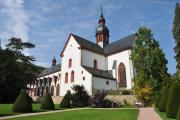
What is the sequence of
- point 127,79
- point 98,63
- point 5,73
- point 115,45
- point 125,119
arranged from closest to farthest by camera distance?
point 125,119 → point 5,73 → point 127,79 → point 98,63 → point 115,45

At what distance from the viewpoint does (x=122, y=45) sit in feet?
167

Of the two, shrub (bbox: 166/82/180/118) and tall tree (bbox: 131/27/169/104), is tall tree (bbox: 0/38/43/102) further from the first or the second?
shrub (bbox: 166/82/180/118)

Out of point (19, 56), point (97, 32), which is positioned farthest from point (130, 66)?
point (19, 56)

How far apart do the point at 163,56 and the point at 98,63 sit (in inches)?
665

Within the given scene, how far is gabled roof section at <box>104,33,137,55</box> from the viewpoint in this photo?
48575mm

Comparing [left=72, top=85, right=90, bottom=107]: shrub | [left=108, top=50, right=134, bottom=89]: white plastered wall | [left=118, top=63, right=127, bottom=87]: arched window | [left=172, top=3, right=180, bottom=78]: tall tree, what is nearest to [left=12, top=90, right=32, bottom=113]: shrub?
[left=72, top=85, right=90, bottom=107]: shrub

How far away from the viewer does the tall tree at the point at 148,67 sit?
3582cm

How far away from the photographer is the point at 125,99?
36531mm

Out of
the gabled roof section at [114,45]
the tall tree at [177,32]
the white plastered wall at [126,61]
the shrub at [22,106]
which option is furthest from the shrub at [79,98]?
the tall tree at [177,32]

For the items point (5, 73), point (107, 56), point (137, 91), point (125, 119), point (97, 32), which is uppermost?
point (97, 32)

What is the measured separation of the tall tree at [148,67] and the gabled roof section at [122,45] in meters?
7.58

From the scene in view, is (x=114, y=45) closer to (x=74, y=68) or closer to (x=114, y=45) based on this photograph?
(x=114, y=45)

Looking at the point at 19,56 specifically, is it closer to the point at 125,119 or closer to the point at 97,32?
the point at 97,32

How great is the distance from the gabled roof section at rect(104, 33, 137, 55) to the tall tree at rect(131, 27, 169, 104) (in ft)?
24.9
